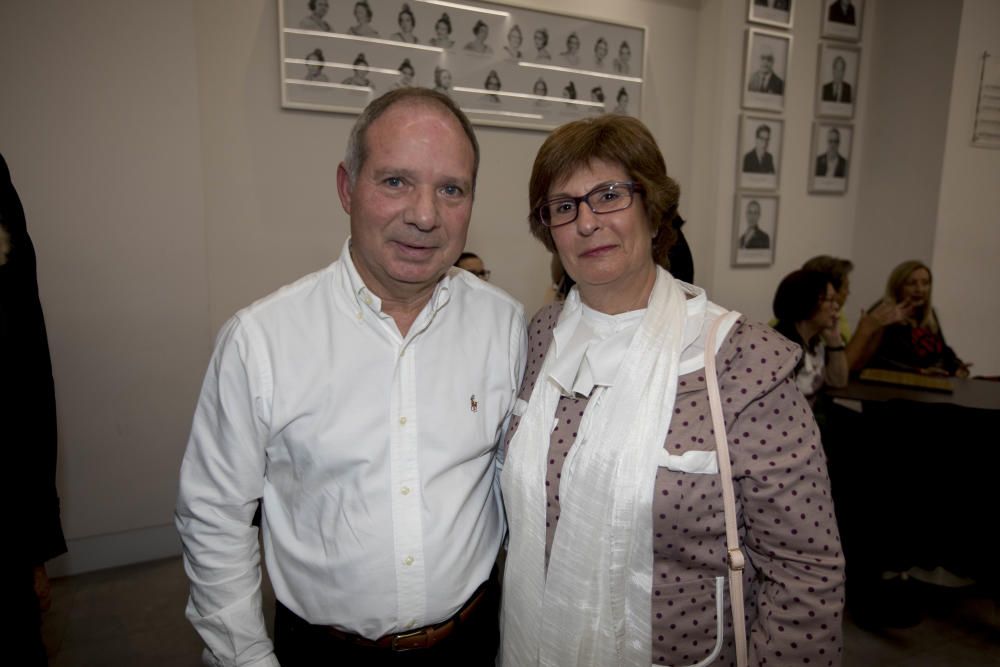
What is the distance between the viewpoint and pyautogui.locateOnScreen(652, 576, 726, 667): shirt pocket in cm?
123

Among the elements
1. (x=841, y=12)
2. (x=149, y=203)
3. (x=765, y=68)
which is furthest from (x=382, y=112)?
(x=841, y=12)

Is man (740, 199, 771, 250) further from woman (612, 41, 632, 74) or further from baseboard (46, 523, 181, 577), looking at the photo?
baseboard (46, 523, 181, 577)

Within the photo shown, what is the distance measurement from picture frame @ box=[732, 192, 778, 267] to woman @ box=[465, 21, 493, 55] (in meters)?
2.12

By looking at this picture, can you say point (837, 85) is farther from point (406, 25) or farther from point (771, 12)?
point (406, 25)

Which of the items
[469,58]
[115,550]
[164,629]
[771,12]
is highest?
[771,12]

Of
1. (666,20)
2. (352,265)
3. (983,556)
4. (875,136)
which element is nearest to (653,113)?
(666,20)

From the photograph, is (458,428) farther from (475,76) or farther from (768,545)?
(475,76)

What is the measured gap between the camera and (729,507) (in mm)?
1185

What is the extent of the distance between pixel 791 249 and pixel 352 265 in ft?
14.0

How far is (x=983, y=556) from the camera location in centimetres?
260

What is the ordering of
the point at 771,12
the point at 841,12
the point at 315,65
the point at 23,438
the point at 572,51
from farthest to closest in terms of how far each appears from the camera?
1. the point at 841,12
2. the point at 771,12
3. the point at 572,51
4. the point at 315,65
5. the point at 23,438

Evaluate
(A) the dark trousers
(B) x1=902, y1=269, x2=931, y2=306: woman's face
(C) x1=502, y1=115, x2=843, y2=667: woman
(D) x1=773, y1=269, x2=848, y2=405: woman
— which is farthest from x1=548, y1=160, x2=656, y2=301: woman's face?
(B) x1=902, y1=269, x2=931, y2=306: woman's face

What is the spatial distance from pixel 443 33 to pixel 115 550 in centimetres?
329

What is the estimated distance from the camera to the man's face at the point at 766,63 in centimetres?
427
